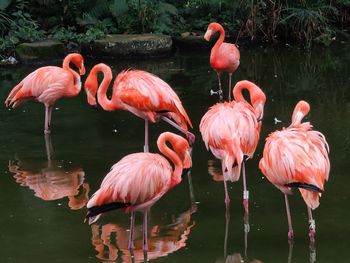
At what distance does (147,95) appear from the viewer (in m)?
6.00

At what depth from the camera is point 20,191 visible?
563 cm

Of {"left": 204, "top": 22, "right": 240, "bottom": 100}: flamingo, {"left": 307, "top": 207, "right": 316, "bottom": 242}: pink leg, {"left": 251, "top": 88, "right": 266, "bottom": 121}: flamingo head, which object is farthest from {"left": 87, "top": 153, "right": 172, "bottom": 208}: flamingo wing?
{"left": 204, "top": 22, "right": 240, "bottom": 100}: flamingo

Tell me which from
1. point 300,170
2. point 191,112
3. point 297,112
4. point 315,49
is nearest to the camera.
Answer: point 300,170

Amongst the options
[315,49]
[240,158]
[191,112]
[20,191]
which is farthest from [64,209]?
[315,49]

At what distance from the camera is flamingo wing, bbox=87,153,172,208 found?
425 cm

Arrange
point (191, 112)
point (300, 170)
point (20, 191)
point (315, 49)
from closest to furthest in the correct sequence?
1. point (300, 170)
2. point (20, 191)
3. point (191, 112)
4. point (315, 49)

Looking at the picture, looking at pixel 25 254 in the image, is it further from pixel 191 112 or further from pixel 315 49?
pixel 315 49

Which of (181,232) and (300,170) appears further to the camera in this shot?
(181,232)

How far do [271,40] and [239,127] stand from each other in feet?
26.9

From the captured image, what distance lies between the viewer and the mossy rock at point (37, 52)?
11.2 metres

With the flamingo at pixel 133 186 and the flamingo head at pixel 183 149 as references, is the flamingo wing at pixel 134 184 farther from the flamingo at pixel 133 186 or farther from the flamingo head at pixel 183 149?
the flamingo head at pixel 183 149

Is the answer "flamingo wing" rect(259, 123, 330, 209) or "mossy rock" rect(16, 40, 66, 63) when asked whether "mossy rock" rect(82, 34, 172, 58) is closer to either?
"mossy rock" rect(16, 40, 66, 63)

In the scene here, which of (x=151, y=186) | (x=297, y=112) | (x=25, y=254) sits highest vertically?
(x=297, y=112)

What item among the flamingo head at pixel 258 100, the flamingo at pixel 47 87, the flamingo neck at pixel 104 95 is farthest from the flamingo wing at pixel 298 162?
the flamingo at pixel 47 87
